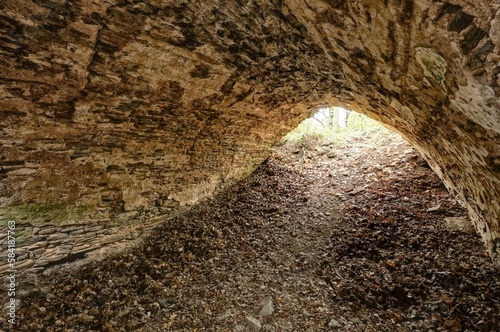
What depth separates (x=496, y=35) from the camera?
140 centimetres

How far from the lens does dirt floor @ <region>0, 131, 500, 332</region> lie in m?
3.48

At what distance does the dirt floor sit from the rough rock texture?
0.86 metres

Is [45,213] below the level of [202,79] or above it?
below

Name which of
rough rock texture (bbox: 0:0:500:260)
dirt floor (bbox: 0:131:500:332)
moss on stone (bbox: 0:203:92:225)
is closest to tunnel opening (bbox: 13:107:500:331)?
dirt floor (bbox: 0:131:500:332)

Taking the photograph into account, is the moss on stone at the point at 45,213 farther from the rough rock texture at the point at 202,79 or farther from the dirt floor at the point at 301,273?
the dirt floor at the point at 301,273

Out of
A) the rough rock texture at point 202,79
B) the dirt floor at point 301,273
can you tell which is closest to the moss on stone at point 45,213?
the rough rock texture at point 202,79

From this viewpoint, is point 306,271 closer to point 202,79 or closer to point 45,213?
point 202,79

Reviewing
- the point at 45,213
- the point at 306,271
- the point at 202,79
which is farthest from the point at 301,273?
the point at 45,213

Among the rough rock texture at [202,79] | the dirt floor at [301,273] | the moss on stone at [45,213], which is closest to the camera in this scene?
the rough rock texture at [202,79]

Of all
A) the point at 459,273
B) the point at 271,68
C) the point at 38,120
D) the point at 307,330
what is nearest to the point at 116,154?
the point at 38,120

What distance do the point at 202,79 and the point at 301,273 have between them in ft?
13.1

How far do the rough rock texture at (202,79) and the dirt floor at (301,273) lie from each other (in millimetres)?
859

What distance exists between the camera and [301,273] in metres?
4.54

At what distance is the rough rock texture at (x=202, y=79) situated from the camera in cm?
195
